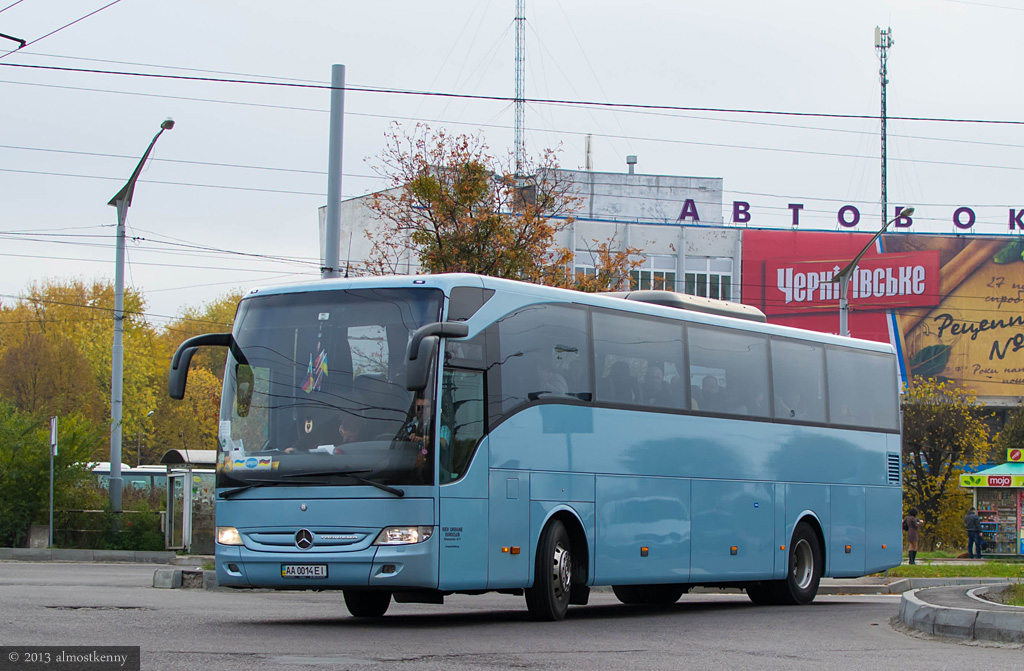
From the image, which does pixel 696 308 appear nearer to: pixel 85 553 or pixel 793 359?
pixel 793 359

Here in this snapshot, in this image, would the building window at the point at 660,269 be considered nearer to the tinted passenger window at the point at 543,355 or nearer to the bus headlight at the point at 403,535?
the tinted passenger window at the point at 543,355

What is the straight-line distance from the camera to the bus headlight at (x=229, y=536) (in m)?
12.9

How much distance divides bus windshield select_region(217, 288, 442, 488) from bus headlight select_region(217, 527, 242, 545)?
1.42 feet

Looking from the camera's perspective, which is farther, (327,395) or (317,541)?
(327,395)

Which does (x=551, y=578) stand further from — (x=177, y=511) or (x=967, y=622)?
(x=177, y=511)

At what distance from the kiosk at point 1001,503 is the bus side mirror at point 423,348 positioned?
32219mm

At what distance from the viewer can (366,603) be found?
1455 cm

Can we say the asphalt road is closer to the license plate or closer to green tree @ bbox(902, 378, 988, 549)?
the license plate

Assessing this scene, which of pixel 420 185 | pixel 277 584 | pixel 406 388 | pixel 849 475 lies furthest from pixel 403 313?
pixel 420 185

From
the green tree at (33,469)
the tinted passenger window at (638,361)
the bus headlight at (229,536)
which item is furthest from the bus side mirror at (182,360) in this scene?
the green tree at (33,469)

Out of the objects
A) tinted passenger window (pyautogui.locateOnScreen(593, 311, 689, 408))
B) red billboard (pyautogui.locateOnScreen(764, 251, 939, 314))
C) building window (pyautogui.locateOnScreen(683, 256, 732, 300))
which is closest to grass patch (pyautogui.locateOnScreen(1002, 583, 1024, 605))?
tinted passenger window (pyautogui.locateOnScreen(593, 311, 689, 408))

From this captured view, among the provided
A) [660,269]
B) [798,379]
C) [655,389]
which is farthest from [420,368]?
[660,269]

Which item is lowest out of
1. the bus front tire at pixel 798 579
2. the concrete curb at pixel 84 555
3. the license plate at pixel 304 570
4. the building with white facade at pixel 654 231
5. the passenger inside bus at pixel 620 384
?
the concrete curb at pixel 84 555

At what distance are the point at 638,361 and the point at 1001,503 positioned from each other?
31543 mm
